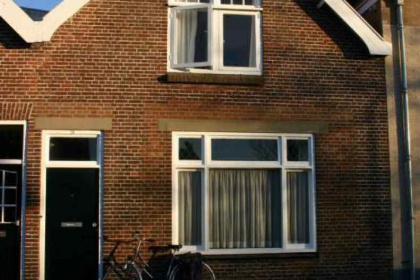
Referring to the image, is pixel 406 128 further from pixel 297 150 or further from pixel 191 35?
pixel 191 35

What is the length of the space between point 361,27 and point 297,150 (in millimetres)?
2653

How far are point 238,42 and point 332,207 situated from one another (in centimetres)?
357

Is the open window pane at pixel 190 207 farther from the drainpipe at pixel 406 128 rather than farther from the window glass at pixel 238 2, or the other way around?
the drainpipe at pixel 406 128

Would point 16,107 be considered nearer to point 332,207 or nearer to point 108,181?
point 108,181

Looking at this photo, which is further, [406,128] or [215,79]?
[406,128]

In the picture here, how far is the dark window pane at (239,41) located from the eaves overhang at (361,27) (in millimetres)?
1460

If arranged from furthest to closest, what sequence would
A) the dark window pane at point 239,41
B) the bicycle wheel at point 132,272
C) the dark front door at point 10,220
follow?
the dark window pane at point 239,41
the dark front door at point 10,220
the bicycle wheel at point 132,272

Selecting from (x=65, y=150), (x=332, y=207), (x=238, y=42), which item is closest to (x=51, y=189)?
(x=65, y=150)

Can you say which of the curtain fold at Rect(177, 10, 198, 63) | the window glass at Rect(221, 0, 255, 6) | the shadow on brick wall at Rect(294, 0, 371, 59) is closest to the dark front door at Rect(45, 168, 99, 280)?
A: the curtain fold at Rect(177, 10, 198, 63)

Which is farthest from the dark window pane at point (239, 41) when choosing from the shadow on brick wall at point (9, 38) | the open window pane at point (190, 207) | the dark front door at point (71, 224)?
the shadow on brick wall at point (9, 38)

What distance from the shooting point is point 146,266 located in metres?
10.5

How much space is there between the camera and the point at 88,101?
10.8 m

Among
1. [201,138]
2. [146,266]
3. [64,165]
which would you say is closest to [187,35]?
[201,138]

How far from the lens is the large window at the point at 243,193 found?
11.0 m
